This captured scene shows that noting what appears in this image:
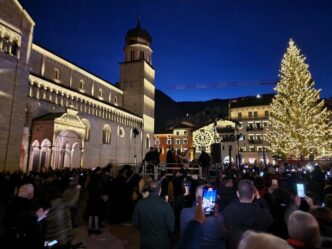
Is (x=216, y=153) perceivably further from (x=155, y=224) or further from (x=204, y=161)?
(x=155, y=224)

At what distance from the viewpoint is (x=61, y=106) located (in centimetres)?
3303

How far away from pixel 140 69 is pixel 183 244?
177ft

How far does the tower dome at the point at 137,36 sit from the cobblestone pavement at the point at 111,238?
5046cm

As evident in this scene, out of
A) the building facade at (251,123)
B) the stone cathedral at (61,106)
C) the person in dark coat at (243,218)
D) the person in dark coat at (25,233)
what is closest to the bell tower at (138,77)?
the stone cathedral at (61,106)

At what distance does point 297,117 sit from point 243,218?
22.1m

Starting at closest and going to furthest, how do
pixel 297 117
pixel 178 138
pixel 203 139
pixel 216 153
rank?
1. pixel 216 153
2. pixel 297 117
3. pixel 203 139
4. pixel 178 138

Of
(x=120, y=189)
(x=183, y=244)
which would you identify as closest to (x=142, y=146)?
(x=120, y=189)

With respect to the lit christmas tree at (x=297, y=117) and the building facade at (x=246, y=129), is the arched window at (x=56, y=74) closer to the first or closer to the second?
the building facade at (x=246, y=129)

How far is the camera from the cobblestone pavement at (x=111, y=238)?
8.11 metres

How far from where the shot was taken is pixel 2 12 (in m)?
23.7

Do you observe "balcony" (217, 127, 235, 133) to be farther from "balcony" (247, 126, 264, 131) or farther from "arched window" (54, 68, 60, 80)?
"arched window" (54, 68, 60, 80)

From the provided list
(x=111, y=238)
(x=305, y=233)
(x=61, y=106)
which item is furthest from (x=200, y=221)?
(x=61, y=106)

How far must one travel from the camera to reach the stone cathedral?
23.7 m

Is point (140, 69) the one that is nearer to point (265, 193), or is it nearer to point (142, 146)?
point (142, 146)
